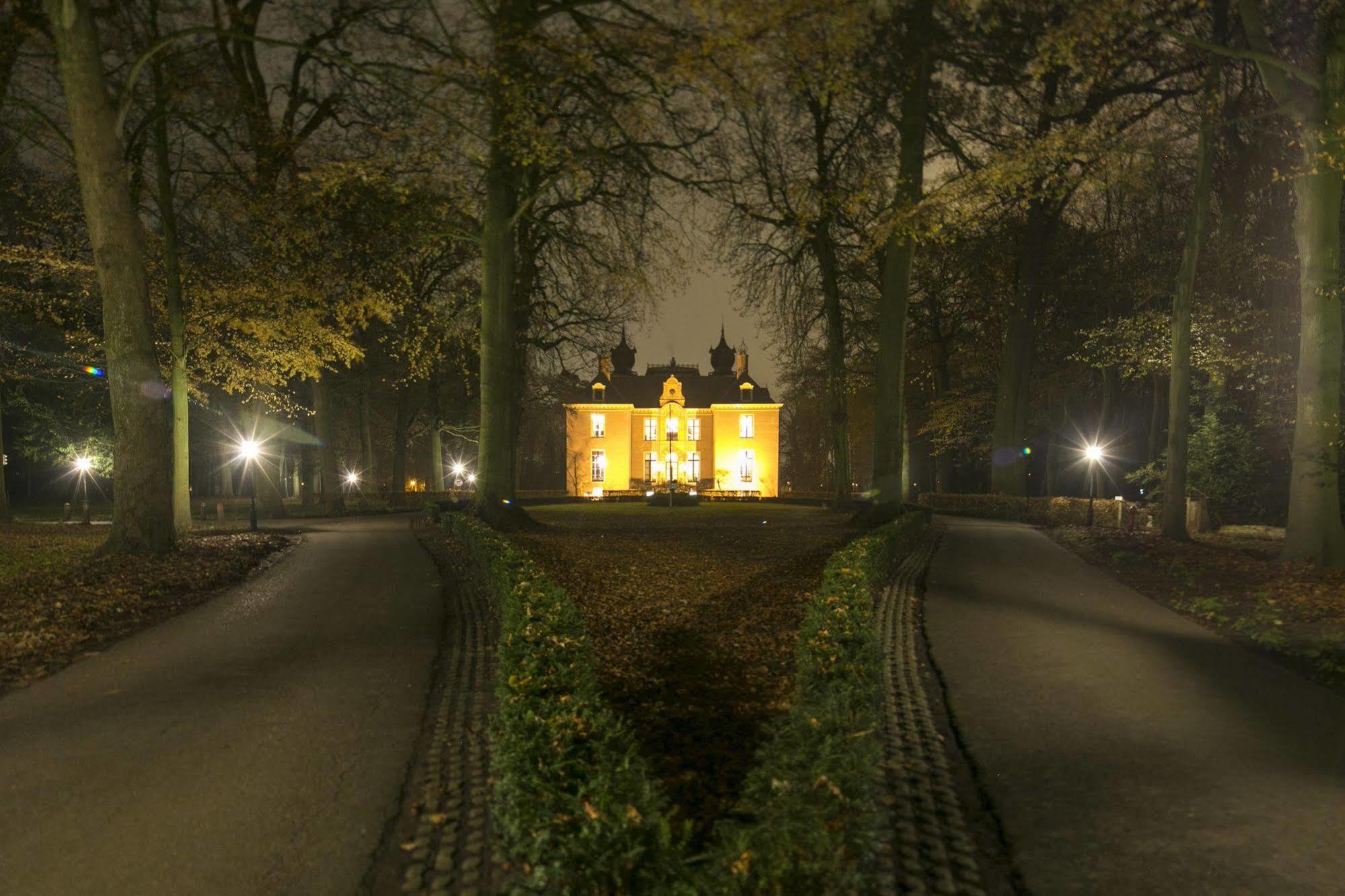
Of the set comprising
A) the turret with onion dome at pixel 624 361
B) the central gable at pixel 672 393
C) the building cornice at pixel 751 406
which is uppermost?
the turret with onion dome at pixel 624 361

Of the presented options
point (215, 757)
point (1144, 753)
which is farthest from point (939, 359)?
point (215, 757)

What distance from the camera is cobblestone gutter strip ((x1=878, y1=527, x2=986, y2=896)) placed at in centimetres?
391

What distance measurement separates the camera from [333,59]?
13.9m

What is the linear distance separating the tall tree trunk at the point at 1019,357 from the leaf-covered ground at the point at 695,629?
1326 centimetres

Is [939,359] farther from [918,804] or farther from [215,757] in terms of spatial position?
[215,757]

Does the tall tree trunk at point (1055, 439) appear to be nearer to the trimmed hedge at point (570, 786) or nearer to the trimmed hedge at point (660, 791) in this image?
the trimmed hedge at point (660, 791)

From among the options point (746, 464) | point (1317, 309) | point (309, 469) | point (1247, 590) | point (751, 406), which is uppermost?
point (751, 406)

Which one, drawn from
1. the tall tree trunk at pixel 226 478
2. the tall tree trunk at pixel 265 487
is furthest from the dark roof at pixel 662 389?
the tall tree trunk at pixel 265 487

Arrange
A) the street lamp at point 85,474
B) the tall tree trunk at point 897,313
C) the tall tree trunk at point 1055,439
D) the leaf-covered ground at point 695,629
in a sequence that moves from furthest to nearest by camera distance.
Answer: the tall tree trunk at point 1055,439
the street lamp at point 85,474
the tall tree trunk at point 897,313
the leaf-covered ground at point 695,629

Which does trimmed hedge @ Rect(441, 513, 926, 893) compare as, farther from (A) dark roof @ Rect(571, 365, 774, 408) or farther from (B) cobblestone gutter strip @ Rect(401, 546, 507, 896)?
(A) dark roof @ Rect(571, 365, 774, 408)

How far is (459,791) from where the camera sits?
4.90m

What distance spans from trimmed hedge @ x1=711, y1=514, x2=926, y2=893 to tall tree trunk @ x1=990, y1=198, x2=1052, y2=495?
25.1 metres

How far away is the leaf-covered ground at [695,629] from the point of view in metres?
5.46

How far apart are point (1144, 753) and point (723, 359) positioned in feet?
234
